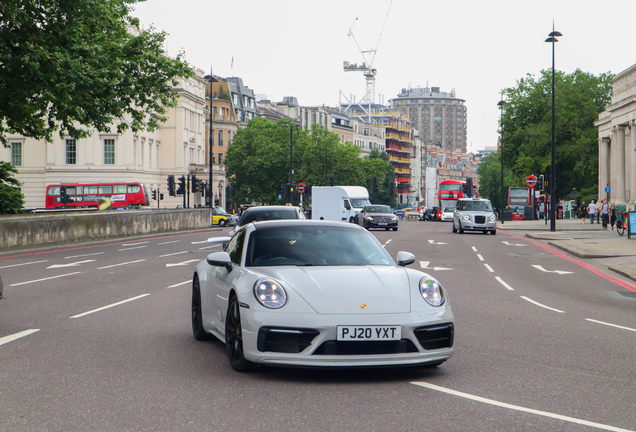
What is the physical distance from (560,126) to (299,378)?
76.5m

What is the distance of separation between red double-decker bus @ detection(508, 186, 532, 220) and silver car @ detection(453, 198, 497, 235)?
145 feet

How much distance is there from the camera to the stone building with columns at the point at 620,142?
60344 mm

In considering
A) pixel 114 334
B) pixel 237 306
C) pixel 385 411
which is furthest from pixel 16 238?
pixel 385 411

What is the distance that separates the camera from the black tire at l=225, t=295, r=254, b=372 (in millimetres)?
6633

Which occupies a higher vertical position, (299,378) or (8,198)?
(8,198)

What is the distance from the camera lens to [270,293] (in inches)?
257

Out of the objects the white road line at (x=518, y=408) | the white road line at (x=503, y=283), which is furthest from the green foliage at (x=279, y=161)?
the white road line at (x=518, y=408)

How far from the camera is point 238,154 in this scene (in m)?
104

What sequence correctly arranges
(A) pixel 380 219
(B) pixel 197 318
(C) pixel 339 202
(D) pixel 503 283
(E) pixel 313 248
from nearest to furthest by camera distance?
(E) pixel 313 248
(B) pixel 197 318
(D) pixel 503 283
(A) pixel 380 219
(C) pixel 339 202

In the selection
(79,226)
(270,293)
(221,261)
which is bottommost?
(79,226)

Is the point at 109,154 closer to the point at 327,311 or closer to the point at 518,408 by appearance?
the point at 327,311

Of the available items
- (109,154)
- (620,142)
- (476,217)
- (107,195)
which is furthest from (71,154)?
(476,217)

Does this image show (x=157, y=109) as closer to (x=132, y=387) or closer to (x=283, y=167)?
(x=132, y=387)

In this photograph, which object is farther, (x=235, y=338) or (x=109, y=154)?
(x=109, y=154)
